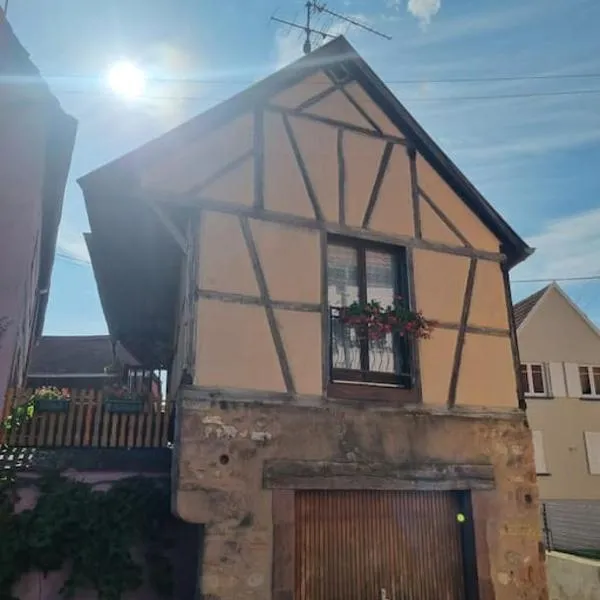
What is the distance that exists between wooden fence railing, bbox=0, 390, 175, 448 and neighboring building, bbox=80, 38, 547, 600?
0.90m

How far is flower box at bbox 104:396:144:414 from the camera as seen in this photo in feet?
23.2

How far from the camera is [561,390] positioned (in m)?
19.4

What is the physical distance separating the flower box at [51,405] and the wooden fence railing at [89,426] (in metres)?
0.04

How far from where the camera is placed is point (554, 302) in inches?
809

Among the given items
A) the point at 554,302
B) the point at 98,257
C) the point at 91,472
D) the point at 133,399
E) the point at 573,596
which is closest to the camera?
the point at 91,472

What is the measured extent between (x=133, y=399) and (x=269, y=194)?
10.0 feet

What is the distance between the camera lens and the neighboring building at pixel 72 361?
18.3 m

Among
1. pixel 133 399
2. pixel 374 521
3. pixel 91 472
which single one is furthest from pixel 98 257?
pixel 374 521

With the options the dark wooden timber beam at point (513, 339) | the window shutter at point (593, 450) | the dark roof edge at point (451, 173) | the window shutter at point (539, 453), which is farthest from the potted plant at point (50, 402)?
the window shutter at point (593, 450)

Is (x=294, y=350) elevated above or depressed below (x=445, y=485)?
above

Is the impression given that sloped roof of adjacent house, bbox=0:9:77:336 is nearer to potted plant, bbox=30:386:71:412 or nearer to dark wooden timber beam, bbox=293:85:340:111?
dark wooden timber beam, bbox=293:85:340:111

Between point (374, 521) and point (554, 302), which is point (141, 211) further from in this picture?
point (554, 302)

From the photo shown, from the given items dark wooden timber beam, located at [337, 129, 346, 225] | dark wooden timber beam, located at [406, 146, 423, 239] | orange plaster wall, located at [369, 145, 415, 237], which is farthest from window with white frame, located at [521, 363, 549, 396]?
dark wooden timber beam, located at [337, 129, 346, 225]

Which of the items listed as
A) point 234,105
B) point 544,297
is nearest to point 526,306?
point 544,297
